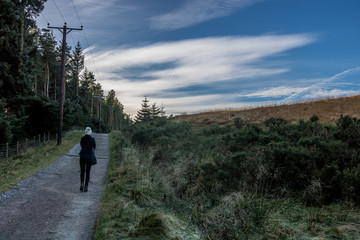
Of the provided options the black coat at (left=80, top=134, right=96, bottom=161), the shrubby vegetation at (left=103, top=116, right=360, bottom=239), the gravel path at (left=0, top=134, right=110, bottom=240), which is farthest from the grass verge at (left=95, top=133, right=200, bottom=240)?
the black coat at (left=80, top=134, right=96, bottom=161)

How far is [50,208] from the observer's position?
241 inches

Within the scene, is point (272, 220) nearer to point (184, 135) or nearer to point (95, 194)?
point (95, 194)

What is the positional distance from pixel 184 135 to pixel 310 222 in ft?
52.3

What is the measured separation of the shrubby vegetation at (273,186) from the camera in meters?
5.03

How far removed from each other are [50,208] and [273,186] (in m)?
6.48

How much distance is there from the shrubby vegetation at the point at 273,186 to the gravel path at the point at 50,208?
80.5 inches

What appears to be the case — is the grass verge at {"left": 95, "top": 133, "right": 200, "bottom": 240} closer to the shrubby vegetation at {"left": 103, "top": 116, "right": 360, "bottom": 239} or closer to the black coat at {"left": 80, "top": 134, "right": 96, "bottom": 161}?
the shrubby vegetation at {"left": 103, "top": 116, "right": 360, "bottom": 239}

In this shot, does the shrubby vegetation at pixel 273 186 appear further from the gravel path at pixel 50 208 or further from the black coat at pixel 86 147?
the black coat at pixel 86 147

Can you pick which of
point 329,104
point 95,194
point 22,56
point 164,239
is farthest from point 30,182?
point 329,104

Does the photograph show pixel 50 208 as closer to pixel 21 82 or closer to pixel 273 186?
pixel 273 186

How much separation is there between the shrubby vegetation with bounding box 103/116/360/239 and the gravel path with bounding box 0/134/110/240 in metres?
2.05

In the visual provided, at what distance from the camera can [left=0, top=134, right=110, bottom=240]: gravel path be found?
15.7 feet

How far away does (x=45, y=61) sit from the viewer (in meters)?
41.8

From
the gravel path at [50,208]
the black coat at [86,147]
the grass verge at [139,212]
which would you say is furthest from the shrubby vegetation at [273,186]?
the black coat at [86,147]
